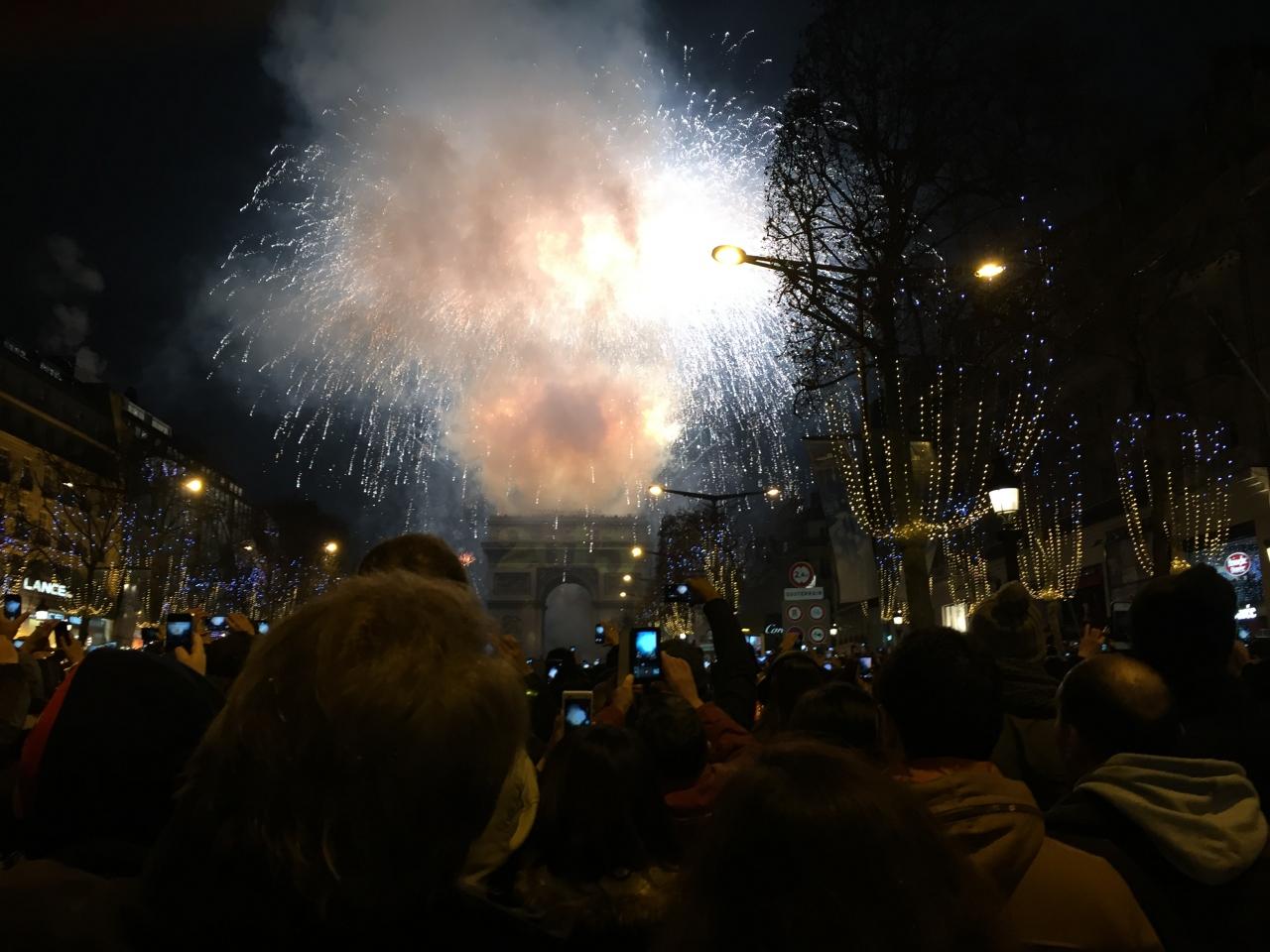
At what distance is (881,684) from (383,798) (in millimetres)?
1866

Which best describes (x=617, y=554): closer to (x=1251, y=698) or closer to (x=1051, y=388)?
(x=1051, y=388)

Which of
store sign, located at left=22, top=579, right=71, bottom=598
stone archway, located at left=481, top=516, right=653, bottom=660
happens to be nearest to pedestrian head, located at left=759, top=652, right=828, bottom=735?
store sign, located at left=22, top=579, right=71, bottom=598

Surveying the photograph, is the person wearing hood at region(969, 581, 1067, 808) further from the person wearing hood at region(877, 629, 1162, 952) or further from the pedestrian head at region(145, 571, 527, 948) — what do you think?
the pedestrian head at region(145, 571, 527, 948)

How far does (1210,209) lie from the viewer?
84.5 ft

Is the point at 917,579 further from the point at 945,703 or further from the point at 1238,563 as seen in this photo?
the point at 1238,563

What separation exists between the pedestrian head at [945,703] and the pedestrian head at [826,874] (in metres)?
1.42

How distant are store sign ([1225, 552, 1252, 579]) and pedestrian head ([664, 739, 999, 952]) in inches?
1067

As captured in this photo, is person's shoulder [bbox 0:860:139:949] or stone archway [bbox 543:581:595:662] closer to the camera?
person's shoulder [bbox 0:860:139:949]

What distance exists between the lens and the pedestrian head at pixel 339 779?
1.34m

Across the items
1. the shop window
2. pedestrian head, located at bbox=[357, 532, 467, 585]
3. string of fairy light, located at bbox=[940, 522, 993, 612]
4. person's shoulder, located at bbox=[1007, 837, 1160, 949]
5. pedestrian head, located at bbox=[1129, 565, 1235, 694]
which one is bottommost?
person's shoulder, located at bbox=[1007, 837, 1160, 949]

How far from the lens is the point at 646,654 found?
6.70 metres

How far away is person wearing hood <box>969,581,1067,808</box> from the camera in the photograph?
13.9 ft

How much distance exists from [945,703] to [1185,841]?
2.27 ft

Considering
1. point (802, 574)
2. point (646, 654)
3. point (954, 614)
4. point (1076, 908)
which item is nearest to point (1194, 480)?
point (802, 574)
